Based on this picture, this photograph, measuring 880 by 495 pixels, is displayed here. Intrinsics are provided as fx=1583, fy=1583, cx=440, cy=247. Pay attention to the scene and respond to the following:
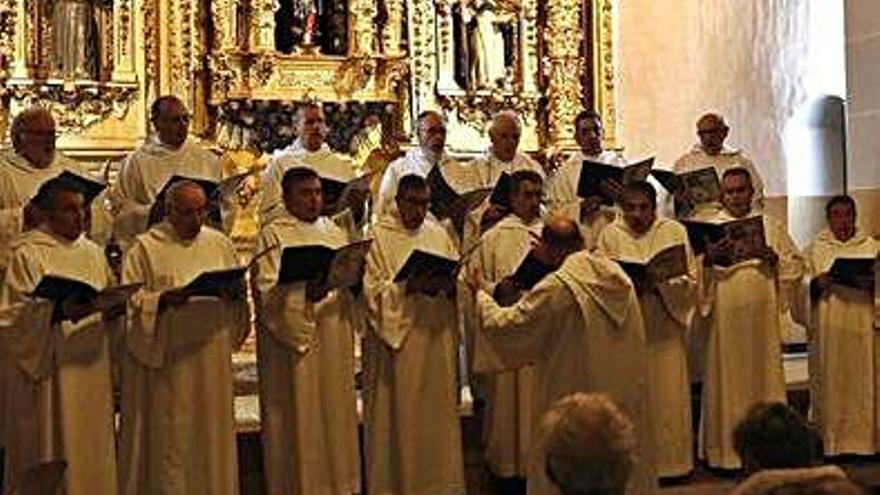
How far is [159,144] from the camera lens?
8.49m

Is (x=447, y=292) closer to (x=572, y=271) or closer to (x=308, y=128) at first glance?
(x=572, y=271)

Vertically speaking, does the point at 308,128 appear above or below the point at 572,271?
above

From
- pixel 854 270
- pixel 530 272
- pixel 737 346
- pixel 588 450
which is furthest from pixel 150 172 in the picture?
pixel 588 450

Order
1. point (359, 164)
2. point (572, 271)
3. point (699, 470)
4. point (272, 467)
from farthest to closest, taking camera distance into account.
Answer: point (359, 164), point (699, 470), point (272, 467), point (572, 271)

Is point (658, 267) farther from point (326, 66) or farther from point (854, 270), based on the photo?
point (326, 66)

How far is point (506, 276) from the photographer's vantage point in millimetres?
7875

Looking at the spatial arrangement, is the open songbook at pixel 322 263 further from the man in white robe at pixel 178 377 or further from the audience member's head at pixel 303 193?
the audience member's head at pixel 303 193


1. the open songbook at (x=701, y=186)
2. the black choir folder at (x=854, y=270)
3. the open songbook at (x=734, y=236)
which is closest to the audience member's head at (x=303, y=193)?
the open songbook at (x=734, y=236)

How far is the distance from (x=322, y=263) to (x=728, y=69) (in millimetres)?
6831

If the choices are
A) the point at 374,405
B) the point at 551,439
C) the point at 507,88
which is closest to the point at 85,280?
the point at 374,405

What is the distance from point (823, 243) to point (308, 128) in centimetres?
294

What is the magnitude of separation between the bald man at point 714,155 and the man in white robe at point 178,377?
3364 mm

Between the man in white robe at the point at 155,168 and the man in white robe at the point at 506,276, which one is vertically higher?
the man in white robe at the point at 155,168

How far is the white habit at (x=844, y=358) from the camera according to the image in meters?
8.60
